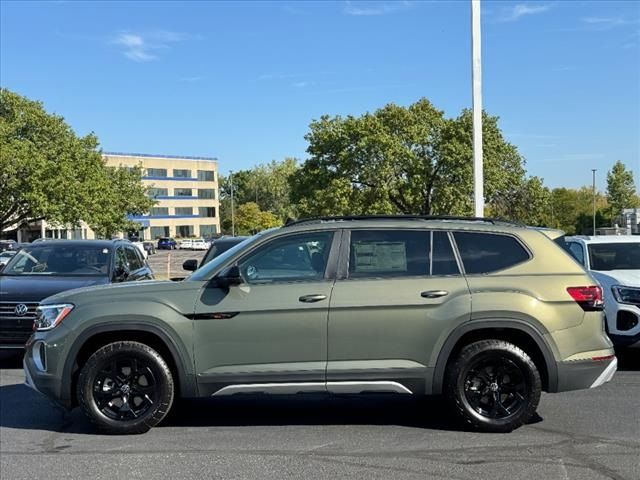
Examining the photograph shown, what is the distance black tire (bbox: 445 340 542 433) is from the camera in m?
5.35

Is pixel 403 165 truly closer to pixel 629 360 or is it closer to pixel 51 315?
pixel 629 360

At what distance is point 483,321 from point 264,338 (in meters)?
1.81

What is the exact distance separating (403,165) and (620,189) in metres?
44.7

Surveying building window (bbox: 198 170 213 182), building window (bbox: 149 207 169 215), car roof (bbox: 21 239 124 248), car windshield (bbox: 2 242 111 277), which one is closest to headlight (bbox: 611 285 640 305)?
car windshield (bbox: 2 242 111 277)

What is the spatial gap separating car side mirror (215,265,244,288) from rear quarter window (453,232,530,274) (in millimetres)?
1908

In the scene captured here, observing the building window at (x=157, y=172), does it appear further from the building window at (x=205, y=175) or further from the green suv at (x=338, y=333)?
the green suv at (x=338, y=333)

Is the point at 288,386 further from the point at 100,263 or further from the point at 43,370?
the point at 100,263

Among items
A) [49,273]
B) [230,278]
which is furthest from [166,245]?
[230,278]

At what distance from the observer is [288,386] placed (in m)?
5.30

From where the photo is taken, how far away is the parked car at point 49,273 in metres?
8.20

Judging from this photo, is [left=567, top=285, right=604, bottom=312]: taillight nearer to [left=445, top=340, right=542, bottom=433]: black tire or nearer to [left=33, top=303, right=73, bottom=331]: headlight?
[left=445, top=340, right=542, bottom=433]: black tire

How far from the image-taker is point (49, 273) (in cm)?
934

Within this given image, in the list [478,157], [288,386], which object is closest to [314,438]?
[288,386]

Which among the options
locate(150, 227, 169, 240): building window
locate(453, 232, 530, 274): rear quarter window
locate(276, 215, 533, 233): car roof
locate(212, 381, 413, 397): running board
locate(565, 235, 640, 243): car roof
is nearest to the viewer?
locate(212, 381, 413, 397): running board
